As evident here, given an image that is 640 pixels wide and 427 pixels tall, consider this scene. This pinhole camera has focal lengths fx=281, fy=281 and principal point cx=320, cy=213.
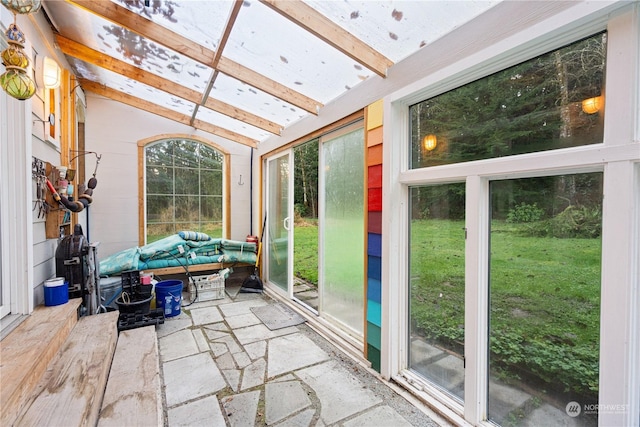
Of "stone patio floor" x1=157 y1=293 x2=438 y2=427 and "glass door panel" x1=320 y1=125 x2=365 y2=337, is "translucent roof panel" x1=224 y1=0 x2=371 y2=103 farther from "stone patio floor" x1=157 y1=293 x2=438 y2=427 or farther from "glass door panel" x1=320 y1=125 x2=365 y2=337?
"stone patio floor" x1=157 y1=293 x2=438 y2=427

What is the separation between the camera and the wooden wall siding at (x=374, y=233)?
2.23 meters

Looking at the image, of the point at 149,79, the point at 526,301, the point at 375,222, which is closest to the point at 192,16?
the point at 149,79

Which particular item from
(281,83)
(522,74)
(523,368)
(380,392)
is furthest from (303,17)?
(380,392)

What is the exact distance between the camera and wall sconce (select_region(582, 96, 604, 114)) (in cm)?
120

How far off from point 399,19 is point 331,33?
439 millimetres

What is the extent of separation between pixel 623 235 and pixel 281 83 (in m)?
2.64

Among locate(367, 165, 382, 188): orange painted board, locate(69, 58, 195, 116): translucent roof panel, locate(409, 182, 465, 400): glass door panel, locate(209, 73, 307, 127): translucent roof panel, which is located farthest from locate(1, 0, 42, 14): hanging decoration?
locate(69, 58, 195, 116): translucent roof panel

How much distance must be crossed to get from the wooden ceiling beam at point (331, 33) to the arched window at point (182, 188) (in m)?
3.82

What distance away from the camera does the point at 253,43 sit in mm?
2232

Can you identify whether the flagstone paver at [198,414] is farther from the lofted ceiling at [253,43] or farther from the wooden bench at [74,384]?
the lofted ceiling at [253,43]

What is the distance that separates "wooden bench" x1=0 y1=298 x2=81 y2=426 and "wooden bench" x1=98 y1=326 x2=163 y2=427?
1.21 ft

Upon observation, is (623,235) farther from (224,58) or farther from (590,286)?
(224,58)

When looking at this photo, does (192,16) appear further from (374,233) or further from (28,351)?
(28,351)

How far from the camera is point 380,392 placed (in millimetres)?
2043
